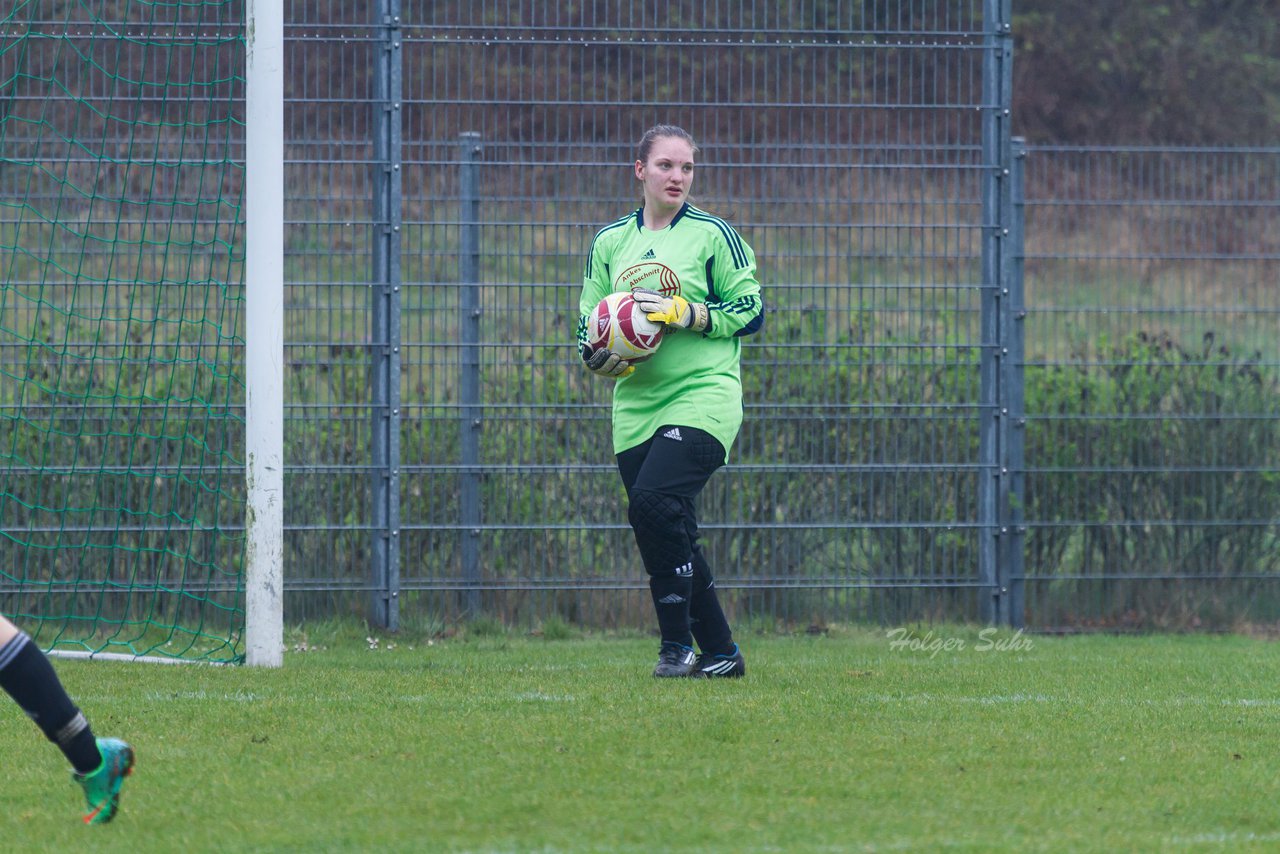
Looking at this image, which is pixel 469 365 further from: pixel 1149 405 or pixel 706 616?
pixel 1149 405

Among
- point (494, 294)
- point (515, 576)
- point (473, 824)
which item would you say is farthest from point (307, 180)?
point (473, 824)

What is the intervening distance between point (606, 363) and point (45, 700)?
2.55 metres

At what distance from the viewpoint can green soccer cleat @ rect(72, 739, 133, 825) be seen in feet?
13.2

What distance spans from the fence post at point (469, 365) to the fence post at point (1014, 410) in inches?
109

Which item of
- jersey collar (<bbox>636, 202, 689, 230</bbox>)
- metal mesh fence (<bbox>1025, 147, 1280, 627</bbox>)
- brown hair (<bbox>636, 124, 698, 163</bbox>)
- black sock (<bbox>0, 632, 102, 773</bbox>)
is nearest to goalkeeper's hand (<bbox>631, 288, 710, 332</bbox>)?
jersey collar (<bbox>636, 202, 689, 230</bbox>)

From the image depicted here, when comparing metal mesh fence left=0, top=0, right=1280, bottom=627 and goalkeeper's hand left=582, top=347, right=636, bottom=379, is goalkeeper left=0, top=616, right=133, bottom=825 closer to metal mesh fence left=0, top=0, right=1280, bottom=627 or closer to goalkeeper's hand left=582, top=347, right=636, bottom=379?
goalkeeper's hand left=582, top=347, right=636, bottom=379

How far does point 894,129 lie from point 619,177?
4.84ft

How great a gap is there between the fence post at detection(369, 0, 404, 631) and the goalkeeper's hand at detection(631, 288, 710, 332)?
8.30 ft

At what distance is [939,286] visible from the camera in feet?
28.6

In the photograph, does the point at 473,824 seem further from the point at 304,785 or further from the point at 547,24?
the point at 547,24

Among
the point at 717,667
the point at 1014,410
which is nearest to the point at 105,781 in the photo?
the point at 717,667

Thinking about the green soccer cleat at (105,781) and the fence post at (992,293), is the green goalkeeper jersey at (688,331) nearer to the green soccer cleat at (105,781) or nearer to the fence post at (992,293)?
the green soccer cleat at (105,781)

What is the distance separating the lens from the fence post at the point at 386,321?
8.20 m

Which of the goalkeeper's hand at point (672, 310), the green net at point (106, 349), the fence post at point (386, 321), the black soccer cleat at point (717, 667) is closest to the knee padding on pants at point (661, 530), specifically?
the black soccer cleat at point (717, 667)
